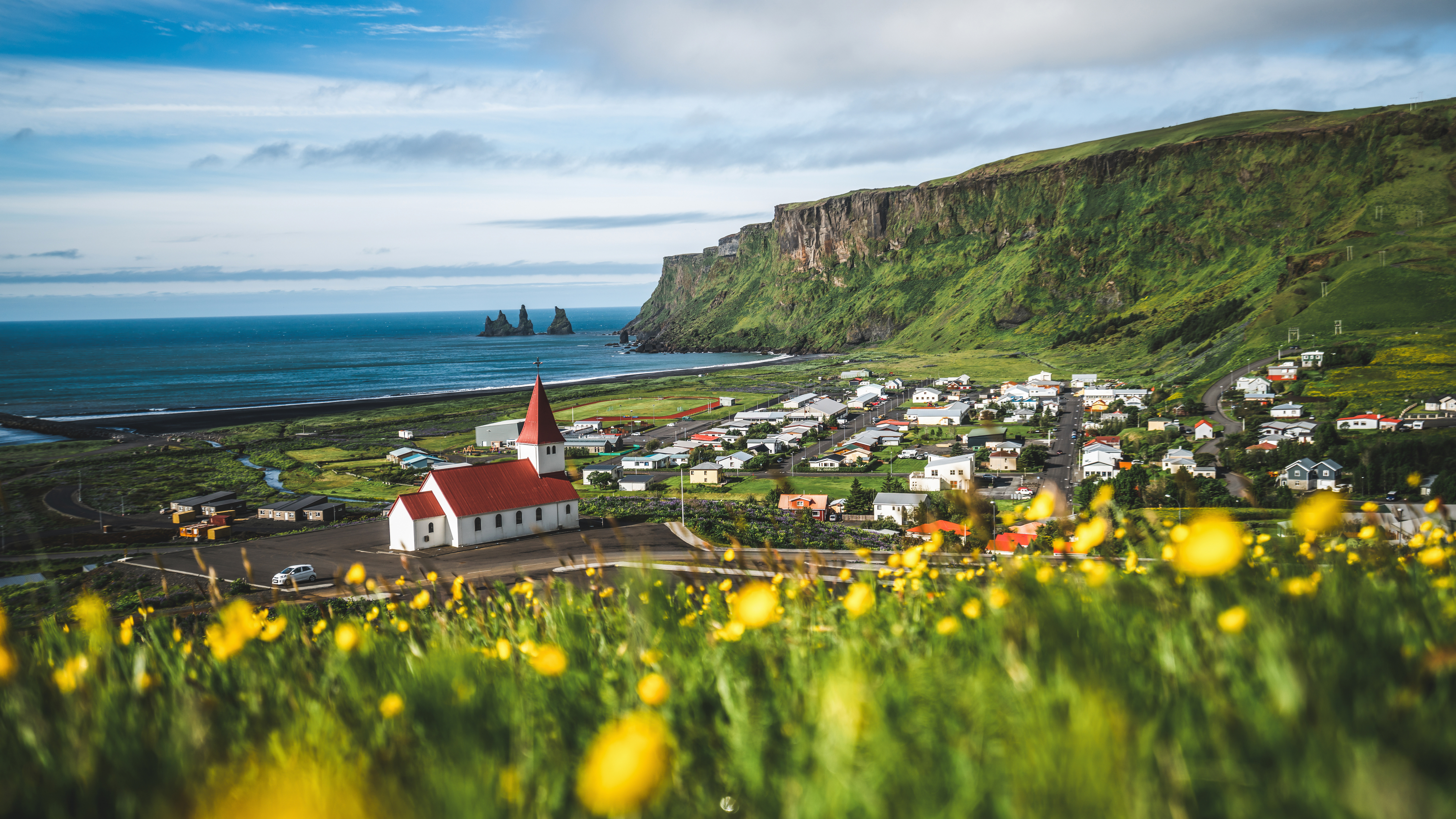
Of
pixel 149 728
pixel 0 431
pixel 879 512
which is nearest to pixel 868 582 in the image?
pixel 149 728

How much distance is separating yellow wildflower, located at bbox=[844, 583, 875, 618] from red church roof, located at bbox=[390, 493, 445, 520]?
1322 inches

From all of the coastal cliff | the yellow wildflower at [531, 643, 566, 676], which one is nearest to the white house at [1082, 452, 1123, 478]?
the yellow wildflower at [531, 643, 566, 676]

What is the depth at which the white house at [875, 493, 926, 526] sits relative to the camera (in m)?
47.1

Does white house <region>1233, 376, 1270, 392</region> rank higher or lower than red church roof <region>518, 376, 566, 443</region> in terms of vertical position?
lower

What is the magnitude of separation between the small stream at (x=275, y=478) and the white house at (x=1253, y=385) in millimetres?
89914

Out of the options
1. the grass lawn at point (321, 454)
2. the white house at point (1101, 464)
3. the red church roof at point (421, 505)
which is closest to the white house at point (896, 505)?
the white house at point (1101, 464)

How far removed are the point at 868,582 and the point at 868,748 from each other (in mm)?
1977

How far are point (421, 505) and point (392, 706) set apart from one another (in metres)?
34.5

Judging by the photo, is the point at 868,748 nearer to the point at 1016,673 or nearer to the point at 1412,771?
the point at 1016,673

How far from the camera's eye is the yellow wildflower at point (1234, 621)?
80.1 inches

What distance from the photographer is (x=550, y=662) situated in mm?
2676

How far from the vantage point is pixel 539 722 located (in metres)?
2.59

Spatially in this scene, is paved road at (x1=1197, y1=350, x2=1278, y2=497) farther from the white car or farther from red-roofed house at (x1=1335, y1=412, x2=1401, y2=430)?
the white car

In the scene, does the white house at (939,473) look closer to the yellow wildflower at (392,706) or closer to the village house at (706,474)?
the village house at (706,474)
